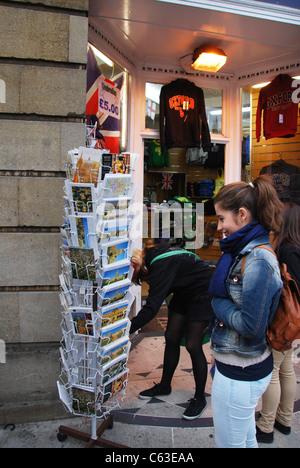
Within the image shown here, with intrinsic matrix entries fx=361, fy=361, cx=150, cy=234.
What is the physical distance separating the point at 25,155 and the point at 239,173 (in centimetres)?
379

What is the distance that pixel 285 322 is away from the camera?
1.98 metres

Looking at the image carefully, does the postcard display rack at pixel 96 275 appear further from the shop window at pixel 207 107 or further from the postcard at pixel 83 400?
the shop window at pixel 207 107

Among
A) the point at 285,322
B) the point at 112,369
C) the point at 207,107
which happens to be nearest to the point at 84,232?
the point at 112,369

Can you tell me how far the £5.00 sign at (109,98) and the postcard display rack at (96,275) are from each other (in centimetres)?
237

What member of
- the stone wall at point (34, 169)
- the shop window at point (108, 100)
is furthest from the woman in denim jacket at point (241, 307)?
the shop window at point (108, 100)

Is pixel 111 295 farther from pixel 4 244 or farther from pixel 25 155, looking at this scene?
pixel 25 155

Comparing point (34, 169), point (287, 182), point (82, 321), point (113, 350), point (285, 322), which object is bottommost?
point (113, 350)

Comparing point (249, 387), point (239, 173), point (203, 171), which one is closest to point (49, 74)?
point (249, 387)

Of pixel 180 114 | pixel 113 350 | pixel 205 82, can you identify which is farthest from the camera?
pixel 205 82

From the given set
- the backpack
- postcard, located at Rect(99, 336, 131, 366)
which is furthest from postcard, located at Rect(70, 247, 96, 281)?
the backpack

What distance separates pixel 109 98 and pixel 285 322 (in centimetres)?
372

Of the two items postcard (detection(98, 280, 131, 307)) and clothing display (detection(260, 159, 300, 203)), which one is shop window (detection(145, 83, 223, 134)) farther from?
postcard (detection(98, 280, 131, 307))

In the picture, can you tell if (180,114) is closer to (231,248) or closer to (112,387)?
(231,248)

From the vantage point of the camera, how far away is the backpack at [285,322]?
197cm
